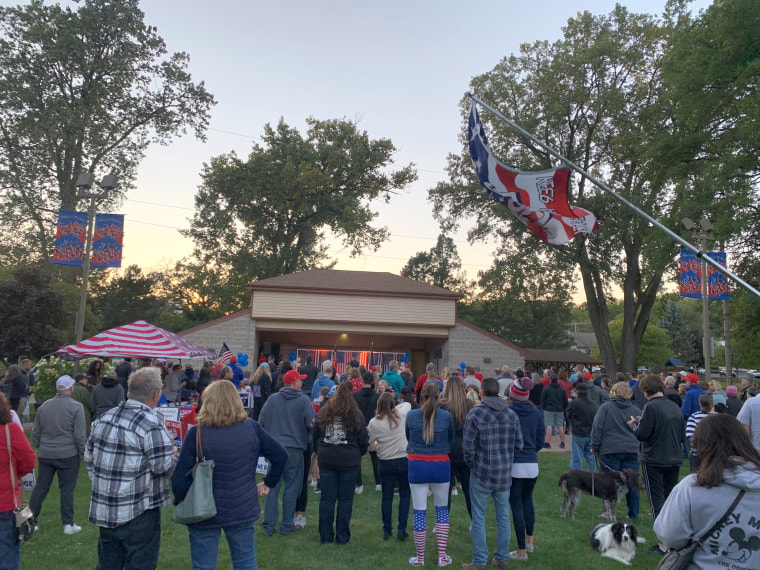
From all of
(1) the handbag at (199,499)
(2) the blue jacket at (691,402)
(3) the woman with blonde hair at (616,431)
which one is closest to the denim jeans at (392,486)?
(3) the woman with blonde hair at (616,431)

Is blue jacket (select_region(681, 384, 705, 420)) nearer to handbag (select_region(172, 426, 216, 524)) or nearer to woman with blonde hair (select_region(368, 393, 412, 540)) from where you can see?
woman with blonde hair (select_region(368, 393, 412, 540))

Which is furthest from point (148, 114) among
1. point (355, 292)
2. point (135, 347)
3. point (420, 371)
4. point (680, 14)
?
point (680, 14)

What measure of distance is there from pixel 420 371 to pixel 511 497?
898 inches

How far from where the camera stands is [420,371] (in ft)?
94.6

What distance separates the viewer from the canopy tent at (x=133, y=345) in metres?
11.2

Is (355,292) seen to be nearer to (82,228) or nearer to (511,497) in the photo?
(82,228)

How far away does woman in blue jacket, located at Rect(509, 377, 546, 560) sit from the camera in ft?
20.0

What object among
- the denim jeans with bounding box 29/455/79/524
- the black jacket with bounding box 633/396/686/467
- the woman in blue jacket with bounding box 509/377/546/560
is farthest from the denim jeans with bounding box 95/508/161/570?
the black jacket with bounding box 633/396/686/467

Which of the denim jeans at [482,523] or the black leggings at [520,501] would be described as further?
the black leggings at [520,501]

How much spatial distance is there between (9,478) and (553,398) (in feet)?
37.8

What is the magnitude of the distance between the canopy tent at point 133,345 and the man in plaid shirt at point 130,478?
7.66 meters

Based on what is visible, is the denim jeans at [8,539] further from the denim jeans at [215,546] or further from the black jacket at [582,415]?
the black jacket at [582,415]

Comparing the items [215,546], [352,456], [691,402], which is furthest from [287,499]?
[691,402]

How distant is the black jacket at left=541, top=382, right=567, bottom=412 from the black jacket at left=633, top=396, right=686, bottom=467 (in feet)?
22.5
